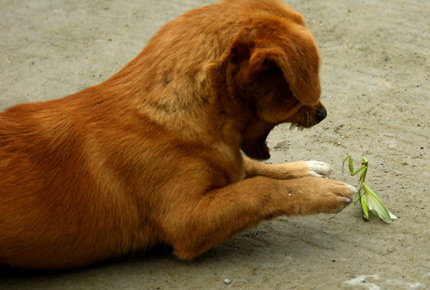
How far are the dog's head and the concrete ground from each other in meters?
0.95

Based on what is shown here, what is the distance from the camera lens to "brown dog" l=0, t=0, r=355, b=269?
4.00m

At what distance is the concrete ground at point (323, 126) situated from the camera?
13.1 feet

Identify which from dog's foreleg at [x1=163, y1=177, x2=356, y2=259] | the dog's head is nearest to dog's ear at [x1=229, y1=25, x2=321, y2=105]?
the dog's head

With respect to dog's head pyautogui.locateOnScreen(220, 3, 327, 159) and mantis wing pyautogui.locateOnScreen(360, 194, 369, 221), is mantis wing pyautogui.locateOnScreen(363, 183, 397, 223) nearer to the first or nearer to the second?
mantis wing pyautogui.locateOnScreen(360, 194, 369, 221)

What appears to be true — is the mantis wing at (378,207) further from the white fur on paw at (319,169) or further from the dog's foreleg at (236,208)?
the white fur on paw at (319,169)

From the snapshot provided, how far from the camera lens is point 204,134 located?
161 inches

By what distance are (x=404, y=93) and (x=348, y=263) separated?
266cm

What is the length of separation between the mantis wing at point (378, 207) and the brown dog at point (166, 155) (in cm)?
33

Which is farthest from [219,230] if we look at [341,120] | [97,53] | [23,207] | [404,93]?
[97,53]

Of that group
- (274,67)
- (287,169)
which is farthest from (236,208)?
(287,169)

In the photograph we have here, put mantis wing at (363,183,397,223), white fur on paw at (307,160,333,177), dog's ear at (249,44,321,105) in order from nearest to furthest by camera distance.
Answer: dog's ear at (249,44,321,105) < mantis wing at (363,183,397,223) < white fur on paw at (307,160,333,177)

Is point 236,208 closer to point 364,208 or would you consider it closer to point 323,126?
point 364,208

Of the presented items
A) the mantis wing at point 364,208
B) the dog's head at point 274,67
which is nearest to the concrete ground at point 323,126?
the mantis wing at point 364,208

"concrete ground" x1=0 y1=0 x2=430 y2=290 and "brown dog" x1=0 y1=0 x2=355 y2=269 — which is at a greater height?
"brown dog" x1=0 y1=0 x2=355 y2=269
